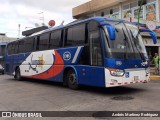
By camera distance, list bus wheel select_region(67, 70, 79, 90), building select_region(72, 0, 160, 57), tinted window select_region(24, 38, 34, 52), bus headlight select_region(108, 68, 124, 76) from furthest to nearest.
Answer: building select_region(72, 0, 160, 57) < tinted window select_region(24, 38, 34, 52) < bus wheel select_region(67, 70, 79, 90) < bus headlight select_region(108, 68, 124, 76)

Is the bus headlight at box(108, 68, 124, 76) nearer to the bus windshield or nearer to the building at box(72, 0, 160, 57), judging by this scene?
the bus windshield

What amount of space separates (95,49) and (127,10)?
2270 centimetres

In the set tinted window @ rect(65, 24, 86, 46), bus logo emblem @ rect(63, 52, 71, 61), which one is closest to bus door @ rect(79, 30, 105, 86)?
tinted window @ rect(65, 24, 86, 46)

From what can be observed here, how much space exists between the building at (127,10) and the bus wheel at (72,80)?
1300 cm

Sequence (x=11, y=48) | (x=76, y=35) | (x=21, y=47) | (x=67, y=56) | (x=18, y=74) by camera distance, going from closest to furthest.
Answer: (x=76, y=35), (x=67, y=56), (x=21, y=47), (x=18, y=74), (x=11, y=48)

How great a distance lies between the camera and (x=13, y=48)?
21547 millimetres

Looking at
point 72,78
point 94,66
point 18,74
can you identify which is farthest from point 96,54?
point 18,74

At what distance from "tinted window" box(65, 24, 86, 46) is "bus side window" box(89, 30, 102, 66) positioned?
715mm

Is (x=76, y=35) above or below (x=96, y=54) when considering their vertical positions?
above

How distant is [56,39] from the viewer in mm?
14898

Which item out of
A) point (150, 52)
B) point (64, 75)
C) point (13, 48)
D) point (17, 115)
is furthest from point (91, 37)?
point (150, 52)

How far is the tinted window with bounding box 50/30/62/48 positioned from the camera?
573 inches

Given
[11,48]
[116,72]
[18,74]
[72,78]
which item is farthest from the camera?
[11,48]

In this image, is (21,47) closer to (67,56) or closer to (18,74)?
(18,74)
